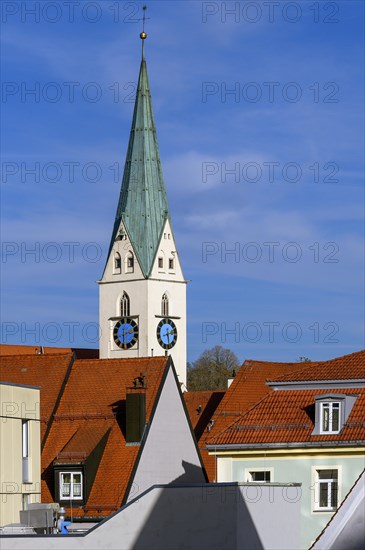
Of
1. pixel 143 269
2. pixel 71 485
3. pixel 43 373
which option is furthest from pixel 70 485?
pixel 143 269

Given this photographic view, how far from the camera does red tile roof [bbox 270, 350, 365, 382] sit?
114 feet

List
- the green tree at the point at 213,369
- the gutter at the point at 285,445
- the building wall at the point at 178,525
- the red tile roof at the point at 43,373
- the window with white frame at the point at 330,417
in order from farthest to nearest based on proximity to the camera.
A: the green tree at the point at 213,369
the red tile roof at the point at 43,373
the window with white frame at the point at 330,417
the gutter at the point at 285,445
the building wall at the point at 178,525

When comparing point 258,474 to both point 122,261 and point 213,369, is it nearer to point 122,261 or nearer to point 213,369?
point 122,261

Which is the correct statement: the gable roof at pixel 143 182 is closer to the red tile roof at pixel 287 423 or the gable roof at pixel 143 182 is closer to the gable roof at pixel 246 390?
the gable roof at pixel 246 390

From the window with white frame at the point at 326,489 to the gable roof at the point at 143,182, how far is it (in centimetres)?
8099

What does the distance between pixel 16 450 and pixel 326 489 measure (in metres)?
12.1

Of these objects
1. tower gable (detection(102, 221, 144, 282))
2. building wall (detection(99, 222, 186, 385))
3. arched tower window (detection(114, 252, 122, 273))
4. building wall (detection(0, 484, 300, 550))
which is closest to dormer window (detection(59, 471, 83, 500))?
building wall (detection(0, 484, 300, 550))

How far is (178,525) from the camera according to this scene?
22.1 m

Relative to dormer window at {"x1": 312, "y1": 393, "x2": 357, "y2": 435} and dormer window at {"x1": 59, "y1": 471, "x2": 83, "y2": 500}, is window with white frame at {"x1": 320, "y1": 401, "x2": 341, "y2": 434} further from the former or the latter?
dormer window at {"x1": 59, "y1": 471, "x2": 83, "y2": 500}

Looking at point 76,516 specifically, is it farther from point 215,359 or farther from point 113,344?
point 215,359

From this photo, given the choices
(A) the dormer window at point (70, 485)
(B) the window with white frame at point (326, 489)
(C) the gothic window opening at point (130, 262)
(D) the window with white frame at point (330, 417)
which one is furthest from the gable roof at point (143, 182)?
(B) the window with white frame at point (326, 489)

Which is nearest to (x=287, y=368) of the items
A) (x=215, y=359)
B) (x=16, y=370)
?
(x=16, y=370)

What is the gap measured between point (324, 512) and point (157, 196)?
83007 mm

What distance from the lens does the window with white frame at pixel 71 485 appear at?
45.3m
